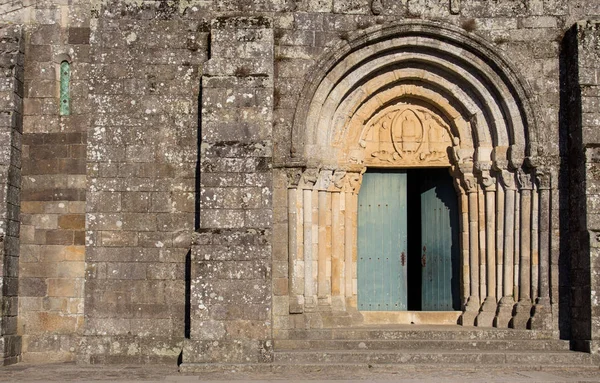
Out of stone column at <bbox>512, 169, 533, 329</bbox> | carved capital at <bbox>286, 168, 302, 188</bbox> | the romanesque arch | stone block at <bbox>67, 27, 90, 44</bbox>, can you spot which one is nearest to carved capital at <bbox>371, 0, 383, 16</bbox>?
the romanesque arch

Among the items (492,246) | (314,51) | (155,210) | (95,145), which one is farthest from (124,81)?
(492,246)

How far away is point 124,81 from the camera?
11.8 metres

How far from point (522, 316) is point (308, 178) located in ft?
10.3

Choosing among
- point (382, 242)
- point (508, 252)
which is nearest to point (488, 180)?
point (508, 252)

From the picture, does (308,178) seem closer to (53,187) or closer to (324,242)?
(324,242)

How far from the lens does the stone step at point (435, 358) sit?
432 inches

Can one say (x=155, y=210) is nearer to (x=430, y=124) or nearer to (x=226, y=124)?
(x=226, y=124)

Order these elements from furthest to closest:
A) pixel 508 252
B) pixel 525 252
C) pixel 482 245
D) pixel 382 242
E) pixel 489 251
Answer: pixel 382 242 < pixel 482 245 < pixel 489 251 < pixel 508 252 < pixel 525 252

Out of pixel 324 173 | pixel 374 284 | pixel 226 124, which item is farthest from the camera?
pixel 374 284

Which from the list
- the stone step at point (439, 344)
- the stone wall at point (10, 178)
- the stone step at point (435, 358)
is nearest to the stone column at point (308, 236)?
the stone step at point (439, 344)

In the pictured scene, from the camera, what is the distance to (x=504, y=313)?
1196 centimetres

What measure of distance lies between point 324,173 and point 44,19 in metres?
4.02

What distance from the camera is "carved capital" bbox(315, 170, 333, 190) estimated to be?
1205 cm

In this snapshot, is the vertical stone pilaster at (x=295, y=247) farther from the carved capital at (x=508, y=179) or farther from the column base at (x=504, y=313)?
the carved capital at (x=508, y=179)
